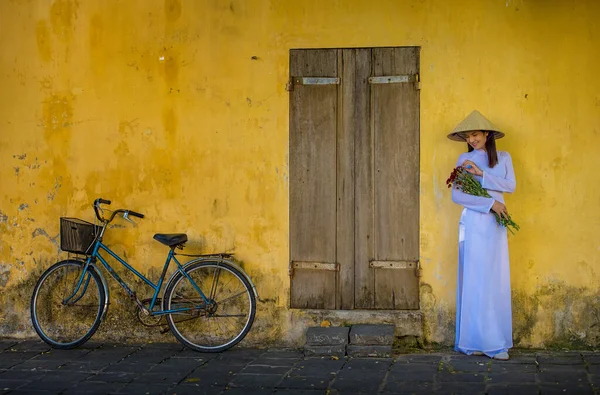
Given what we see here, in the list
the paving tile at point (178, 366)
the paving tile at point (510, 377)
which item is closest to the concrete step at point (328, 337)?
the paving tile at point (178, 366)

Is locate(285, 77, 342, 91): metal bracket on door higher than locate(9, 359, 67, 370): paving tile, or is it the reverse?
locate(285, 77, 342, 91): metal bracket on door

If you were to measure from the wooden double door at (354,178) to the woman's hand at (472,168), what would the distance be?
558 mm

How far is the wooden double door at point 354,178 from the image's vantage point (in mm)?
7004

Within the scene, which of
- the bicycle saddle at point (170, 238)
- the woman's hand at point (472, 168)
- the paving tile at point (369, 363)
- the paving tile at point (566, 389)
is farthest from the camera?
the bicycle saddle at point (170, 238)

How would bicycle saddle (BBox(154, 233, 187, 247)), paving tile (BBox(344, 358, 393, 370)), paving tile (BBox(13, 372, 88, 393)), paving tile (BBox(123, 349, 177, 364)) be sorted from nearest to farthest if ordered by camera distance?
paving tile (BBox(13, 372, 88, 393)), paving tile (BBox(344, 358, 393, 370)), paving tile (BBox(123, 349, 177, 364)), bicycle saddle (BBox(154, 233, 187, 247))

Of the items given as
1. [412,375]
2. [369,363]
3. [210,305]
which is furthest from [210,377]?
[412,375]

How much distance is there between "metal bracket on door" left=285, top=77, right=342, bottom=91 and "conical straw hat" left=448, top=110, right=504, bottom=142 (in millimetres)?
1162

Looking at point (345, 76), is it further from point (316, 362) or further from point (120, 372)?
point (120, 372)

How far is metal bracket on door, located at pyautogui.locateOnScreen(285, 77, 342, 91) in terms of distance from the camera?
706 cm

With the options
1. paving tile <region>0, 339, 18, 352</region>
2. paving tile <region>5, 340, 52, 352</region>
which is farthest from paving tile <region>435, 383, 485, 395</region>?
paving tile <region>0, 339, 18, 352</region>

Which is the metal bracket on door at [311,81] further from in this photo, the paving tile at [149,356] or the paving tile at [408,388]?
the paving tile at [408,388]

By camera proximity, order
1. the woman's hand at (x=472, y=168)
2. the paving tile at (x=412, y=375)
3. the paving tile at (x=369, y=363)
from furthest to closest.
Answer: the woman's hand at (x=472, y=168), the paving tile at (x=369, y=363), the paving tile at (x=412, y=375)

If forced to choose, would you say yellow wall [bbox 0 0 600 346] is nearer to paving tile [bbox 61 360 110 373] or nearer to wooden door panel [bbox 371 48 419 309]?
wooden door panel [bbox 371 48 419 309]

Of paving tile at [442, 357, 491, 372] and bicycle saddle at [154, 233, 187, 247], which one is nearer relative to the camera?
paving tile at [442, 357, 491, 372]
